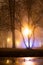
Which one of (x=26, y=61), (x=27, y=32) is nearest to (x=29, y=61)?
(x=26, y=61)

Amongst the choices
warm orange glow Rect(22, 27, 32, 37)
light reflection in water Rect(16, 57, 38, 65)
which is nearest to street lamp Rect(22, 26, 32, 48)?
warm orange glow Rect(22, 27, 32, 37)

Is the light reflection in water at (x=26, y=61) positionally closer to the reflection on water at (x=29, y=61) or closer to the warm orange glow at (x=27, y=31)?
the reflection on water at (x=29, y=61)

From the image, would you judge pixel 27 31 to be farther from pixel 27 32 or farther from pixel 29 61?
pixel 29 61

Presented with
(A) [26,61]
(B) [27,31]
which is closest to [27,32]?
(B) [27,31]

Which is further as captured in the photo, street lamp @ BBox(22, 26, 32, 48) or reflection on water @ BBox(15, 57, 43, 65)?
street lamp @ BBox(22, 26, 32, 48)

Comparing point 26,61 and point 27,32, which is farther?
point 27,32

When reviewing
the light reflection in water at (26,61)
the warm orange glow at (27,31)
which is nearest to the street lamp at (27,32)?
the warm orange glow at (27,31)

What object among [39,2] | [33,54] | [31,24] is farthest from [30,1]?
[33,54]

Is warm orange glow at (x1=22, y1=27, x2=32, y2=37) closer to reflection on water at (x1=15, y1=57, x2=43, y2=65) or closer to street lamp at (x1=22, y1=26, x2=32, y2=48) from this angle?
street lamp at (x1=22, y1=26, x2=32, y2=48)

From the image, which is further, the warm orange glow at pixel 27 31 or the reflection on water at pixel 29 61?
the warm orange glow at pixel 27 31

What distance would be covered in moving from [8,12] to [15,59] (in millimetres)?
906

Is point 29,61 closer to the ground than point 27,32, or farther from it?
closer to the ground

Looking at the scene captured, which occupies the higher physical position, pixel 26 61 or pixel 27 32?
pixel 27 32

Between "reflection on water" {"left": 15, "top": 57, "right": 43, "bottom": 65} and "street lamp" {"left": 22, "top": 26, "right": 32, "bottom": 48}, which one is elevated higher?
"street lamp" {"left": 22, "top": 26, "right": 32, "bottom": 48}
